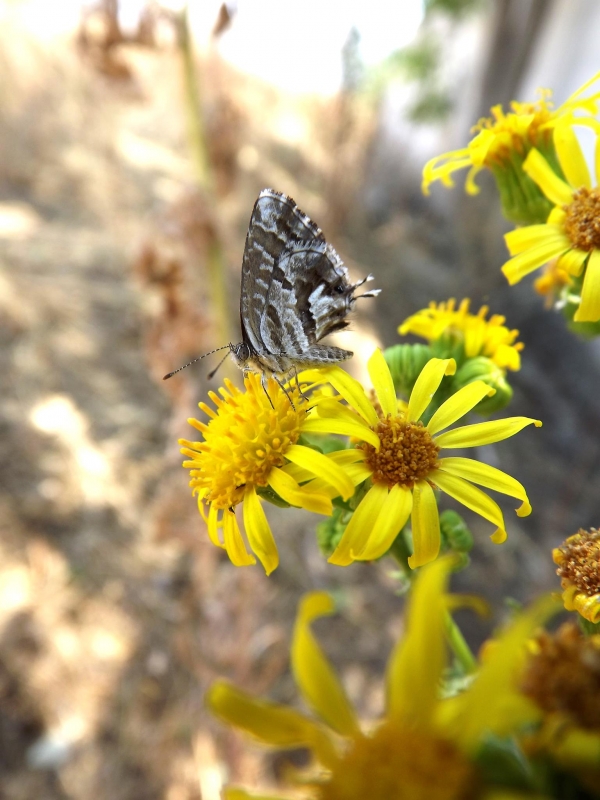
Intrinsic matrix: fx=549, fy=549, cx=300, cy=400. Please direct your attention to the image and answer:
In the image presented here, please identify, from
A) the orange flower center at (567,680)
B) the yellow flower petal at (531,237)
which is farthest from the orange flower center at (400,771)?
the yellow flower petal at (531,237)

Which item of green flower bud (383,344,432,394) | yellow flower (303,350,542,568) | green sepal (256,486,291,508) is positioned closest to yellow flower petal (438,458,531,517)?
yellow flower (303,350,542,568)

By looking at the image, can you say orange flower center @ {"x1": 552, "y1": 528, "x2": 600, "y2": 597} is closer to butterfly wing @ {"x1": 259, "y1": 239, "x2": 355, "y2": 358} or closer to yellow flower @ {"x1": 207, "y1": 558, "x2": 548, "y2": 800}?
yellow flower @ {"x1": 207, "y1": 558, "x2": 548, "y2": 800}

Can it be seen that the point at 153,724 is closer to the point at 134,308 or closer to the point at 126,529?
the point at 126,529

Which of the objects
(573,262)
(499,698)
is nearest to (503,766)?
(499,698)

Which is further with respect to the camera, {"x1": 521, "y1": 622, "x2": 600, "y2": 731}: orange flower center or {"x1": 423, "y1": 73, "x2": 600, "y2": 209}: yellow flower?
{"x1": 423, "y1": 73, "x2": 600, "y2": 209}: yellow flower

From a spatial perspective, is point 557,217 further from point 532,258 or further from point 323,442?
point 323,442

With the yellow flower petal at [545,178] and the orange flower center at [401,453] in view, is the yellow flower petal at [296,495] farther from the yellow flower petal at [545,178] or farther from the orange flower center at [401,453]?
the yellow flower petal at [545,178]
